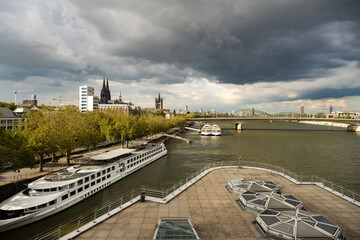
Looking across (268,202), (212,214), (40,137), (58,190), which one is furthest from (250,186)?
(40,137)

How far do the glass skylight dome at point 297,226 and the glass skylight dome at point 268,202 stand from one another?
1.55 m

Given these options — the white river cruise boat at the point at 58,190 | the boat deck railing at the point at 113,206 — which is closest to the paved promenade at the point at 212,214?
the boat deck railing at the point at 113,206

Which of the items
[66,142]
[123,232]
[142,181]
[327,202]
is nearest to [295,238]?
[327,202]

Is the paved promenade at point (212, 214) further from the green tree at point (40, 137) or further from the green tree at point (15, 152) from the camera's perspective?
the green tree at point (40, 137)

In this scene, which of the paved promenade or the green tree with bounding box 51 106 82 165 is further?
the green tree with bounding box 51 106 82 165

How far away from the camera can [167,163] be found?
52.3 metres

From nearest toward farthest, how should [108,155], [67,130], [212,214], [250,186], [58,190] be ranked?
[212,214] → [250,186] → [58,190] → [67,130] → [108,155]

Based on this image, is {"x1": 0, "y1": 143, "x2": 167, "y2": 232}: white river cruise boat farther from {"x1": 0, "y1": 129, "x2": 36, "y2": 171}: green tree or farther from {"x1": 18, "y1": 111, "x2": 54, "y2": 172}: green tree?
{"x1": 18, "y1": 111, "x2": 54, "y2": 172}: green tree

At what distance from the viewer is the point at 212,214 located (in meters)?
17.3

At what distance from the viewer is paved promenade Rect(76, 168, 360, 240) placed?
566 inches

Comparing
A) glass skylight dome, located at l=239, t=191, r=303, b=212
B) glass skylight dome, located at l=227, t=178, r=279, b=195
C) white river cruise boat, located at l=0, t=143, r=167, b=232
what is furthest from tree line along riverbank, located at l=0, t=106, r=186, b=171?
glass skylight dome, located at l=239, t=191, r=303, b=212

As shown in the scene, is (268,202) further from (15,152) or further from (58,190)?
(15,152)

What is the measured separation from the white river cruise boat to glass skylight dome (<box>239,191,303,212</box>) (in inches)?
927

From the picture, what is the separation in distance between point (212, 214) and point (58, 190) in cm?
2179
